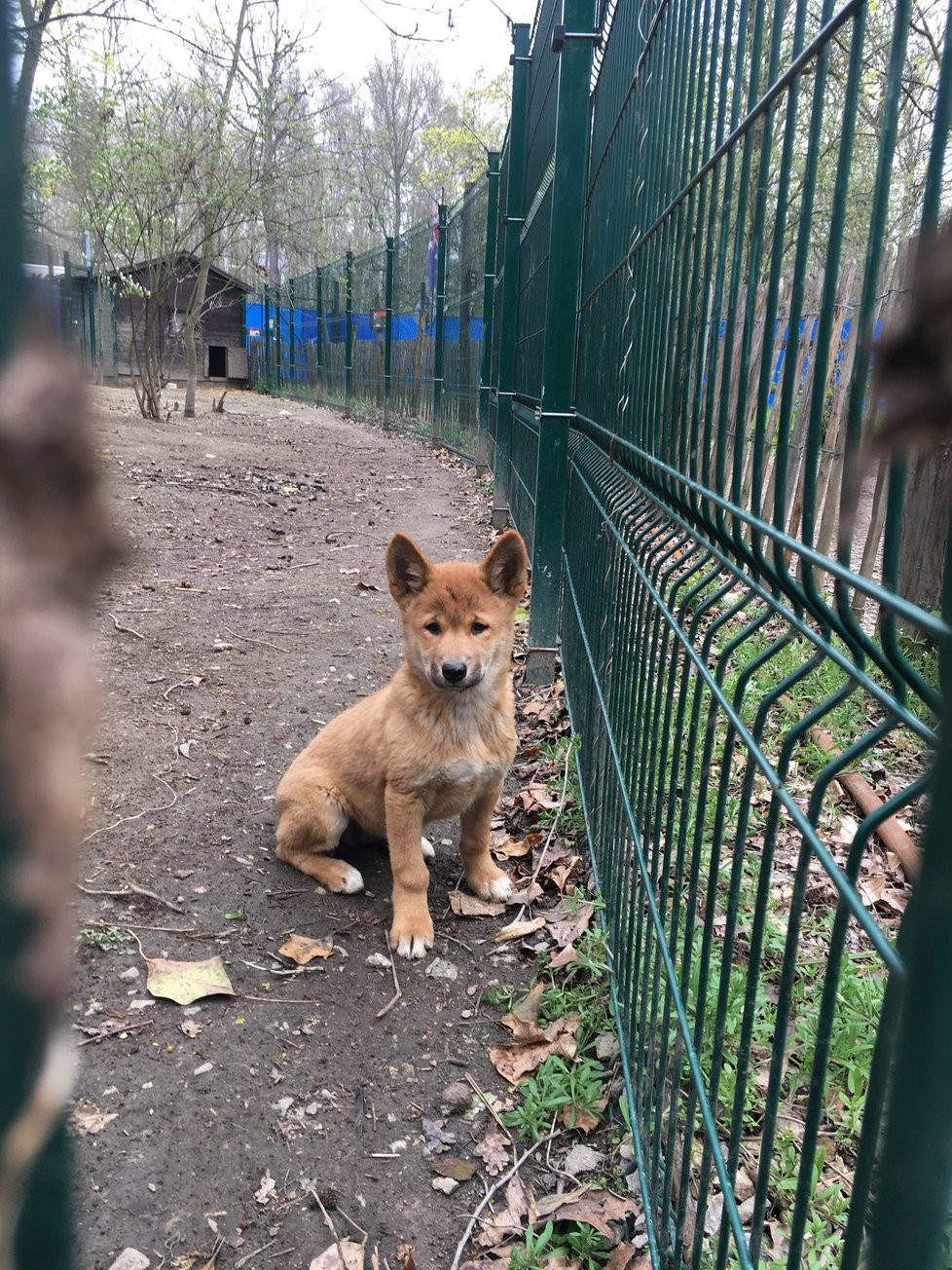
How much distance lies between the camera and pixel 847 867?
1.09 metres

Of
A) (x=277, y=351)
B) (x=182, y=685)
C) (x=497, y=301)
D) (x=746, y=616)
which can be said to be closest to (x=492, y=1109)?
(x=182, y=685)

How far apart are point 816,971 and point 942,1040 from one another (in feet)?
9.44

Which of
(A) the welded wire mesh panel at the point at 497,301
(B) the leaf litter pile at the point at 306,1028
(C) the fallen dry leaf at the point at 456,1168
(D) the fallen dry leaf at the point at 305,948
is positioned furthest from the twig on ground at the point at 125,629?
(A) the welded wire mesh panel at the point at 497,301

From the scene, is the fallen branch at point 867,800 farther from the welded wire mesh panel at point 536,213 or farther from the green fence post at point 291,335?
the green fence post at point 291,335

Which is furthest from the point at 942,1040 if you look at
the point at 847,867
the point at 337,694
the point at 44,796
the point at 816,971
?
the point at 337,694

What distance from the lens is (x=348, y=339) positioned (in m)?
21.8

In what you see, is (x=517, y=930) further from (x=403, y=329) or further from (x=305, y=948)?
(x=403, y=329)

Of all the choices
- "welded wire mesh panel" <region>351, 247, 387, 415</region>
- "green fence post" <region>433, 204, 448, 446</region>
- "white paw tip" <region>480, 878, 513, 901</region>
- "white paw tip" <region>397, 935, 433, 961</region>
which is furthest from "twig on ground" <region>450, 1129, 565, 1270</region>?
"welded wire mesh panel" <region>351, 247, 387, 415</region>

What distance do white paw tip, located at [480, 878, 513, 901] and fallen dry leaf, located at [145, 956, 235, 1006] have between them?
1018 mm

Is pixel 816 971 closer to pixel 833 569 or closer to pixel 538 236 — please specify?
pixel 833 569

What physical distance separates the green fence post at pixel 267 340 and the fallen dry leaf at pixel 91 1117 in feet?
99.1

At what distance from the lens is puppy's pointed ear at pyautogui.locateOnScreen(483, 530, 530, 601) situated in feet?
12.2

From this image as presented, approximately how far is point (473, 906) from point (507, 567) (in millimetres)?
1316

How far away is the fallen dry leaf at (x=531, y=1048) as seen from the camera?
9.25 ft
